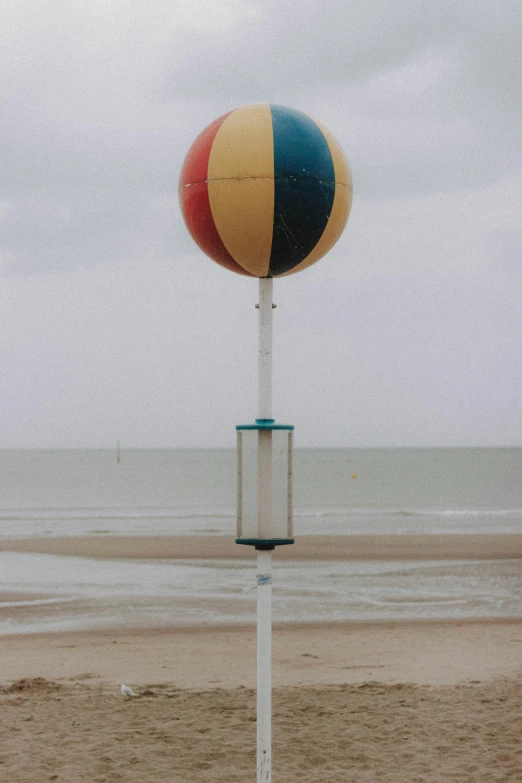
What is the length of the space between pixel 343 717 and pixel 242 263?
3896mm

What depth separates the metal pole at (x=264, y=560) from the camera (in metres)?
4.26

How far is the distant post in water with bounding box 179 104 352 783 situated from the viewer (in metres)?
4.21

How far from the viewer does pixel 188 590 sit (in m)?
15.4

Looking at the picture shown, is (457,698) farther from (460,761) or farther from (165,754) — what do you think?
(165,754)

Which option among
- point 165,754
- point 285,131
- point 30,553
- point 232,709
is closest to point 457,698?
point 232,709

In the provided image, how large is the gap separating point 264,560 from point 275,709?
3.08 m

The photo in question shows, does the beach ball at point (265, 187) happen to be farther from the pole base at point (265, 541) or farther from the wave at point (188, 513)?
the wave at point (188, 513)

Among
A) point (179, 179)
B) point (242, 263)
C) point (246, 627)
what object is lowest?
point (246, 627)

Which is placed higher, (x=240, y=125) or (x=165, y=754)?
(x=240, y=125)

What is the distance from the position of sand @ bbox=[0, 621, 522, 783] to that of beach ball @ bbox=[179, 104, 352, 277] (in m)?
3.30

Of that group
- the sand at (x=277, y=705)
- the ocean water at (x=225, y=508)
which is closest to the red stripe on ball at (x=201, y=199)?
the sand at (x=277, y=705)

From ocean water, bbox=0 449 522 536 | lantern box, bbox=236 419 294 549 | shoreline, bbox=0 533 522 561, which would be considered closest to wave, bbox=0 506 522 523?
ocean water, bbox=0 449 522 536

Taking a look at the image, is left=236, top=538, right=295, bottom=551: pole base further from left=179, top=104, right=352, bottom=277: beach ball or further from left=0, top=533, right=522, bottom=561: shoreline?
left=0, top=533, right=522, bottom=561: shoreline

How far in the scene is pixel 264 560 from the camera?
4316mm
